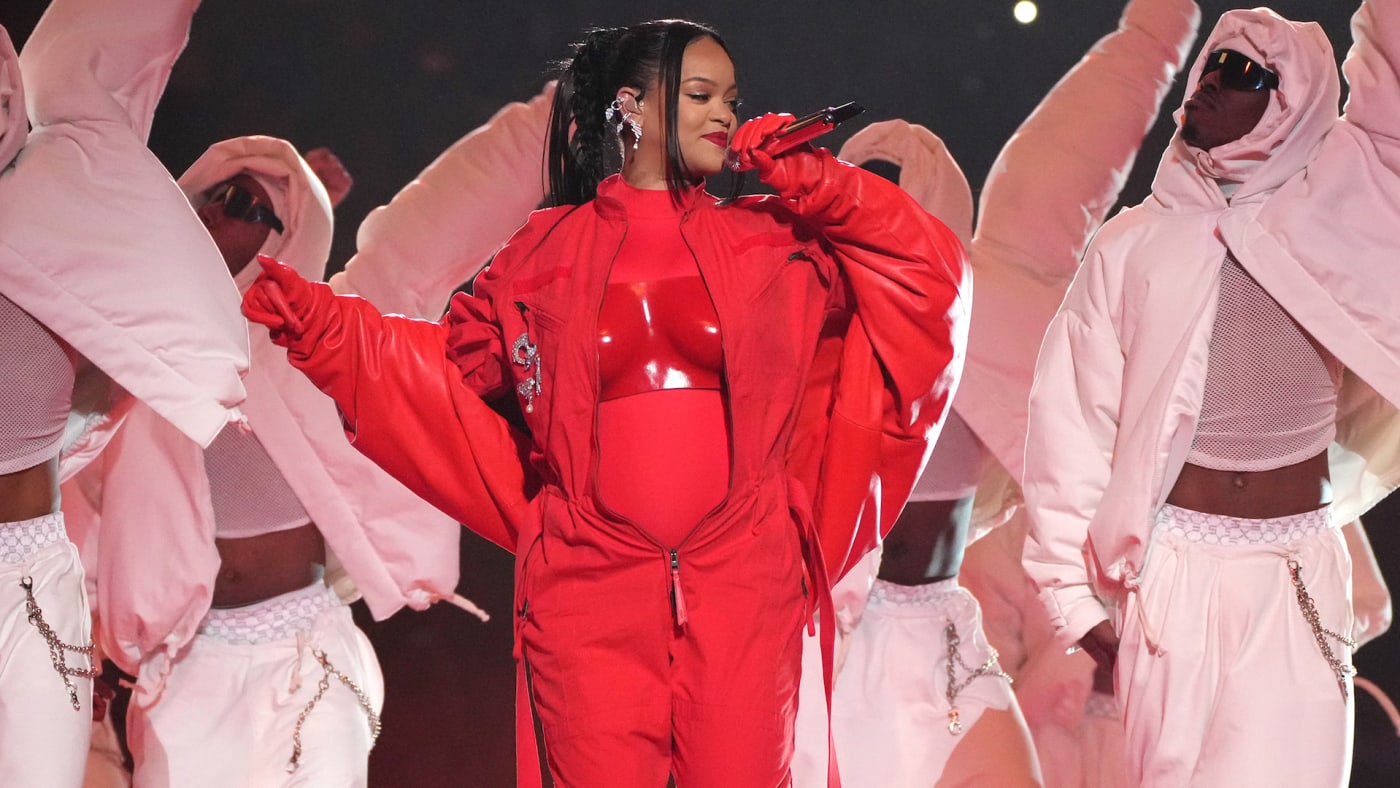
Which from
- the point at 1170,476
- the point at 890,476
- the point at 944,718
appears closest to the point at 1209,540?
the point at 1170,476

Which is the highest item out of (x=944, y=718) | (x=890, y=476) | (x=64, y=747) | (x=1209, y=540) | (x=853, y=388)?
(x=853, y=388)

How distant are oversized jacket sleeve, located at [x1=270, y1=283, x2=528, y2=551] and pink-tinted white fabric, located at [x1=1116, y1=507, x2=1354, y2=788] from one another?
1213 mm

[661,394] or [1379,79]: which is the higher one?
[1379,79]

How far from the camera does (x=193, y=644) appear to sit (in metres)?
3.41

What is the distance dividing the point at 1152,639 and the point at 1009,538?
4.91ft

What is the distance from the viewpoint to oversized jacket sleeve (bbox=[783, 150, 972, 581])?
214cm

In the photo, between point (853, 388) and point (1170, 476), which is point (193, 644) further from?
point (1170, 476)

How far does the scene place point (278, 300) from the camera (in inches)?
88.1

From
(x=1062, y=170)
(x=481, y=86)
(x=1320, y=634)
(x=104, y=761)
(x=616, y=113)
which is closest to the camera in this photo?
(x=616, y=113)

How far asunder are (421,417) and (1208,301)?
1465 mm

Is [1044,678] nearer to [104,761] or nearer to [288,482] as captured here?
[288,482]

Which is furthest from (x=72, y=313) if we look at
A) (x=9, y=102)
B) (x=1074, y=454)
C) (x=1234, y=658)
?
(x=1234, y=658)

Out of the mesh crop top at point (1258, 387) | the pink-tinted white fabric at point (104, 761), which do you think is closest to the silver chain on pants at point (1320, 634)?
the mesh crop top at point (1258, 387)

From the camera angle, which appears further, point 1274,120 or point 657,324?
point 1274,120
